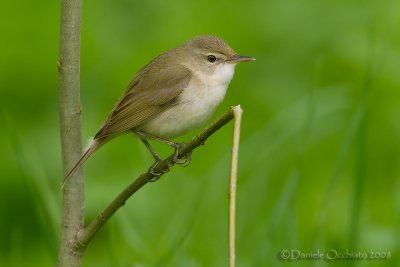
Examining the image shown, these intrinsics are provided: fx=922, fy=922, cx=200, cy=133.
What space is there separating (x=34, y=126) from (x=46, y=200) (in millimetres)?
2689

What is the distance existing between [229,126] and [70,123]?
3.50 meters

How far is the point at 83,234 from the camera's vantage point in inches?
144

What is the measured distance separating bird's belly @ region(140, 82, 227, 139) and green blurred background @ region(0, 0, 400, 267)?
12.6 inches

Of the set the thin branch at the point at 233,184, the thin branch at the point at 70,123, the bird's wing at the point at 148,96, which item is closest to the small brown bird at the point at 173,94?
the bird's wing at the point at 148,96

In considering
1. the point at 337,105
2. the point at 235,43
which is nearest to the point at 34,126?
the point at 235,43

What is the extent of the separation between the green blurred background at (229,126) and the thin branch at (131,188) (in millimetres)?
971

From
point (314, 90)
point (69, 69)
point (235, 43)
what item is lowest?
point (235, 43)

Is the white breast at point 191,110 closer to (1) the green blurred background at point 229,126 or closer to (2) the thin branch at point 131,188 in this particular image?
(1) the green blurred background at point 229,126

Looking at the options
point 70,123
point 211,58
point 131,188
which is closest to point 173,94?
point 211,58

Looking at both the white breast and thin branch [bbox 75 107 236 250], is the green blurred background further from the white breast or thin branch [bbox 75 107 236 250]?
thin branch [bbox 75 107 236 250]

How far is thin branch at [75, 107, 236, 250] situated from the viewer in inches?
125

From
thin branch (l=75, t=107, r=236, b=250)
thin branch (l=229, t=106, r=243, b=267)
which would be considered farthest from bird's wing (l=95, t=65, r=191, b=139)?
thin branch (l=229, t=106, r=243, b=267)

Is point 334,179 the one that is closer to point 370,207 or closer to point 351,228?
point 351,228

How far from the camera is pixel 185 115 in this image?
15.6ft
